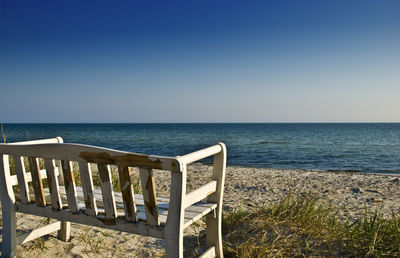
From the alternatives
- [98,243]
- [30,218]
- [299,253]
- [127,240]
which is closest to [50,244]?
[98,243]

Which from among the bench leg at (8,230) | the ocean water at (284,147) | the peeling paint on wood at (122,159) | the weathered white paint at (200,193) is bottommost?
the ocean water at (284,147)

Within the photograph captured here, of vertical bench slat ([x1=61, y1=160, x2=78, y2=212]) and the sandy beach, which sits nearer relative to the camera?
vertical bench slat ([x1=61, y1=160, x2=78, y2=212])

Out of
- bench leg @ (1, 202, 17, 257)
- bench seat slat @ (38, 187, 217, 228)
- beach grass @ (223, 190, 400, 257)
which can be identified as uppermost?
bench seat slat @ (38, 187, 217, 228)

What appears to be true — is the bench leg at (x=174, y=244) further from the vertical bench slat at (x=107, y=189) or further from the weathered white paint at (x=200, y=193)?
the vertical bench slat at (x=107, y=189)

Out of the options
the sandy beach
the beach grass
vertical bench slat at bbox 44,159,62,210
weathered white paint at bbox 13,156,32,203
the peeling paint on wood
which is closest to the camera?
the peeling paint on wood

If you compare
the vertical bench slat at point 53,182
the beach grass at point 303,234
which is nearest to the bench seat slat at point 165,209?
the vertical bench slat at point 53,182

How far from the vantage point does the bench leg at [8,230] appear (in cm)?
263

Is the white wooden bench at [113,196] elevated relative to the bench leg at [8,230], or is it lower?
elevated

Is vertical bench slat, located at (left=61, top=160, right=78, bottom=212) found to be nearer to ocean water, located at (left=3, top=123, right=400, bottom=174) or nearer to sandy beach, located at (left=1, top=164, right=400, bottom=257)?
sandy beach, located at (left=1, top=164, right=400, bottom=257)

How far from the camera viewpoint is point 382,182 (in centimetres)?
967

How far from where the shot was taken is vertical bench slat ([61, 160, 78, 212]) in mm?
2299

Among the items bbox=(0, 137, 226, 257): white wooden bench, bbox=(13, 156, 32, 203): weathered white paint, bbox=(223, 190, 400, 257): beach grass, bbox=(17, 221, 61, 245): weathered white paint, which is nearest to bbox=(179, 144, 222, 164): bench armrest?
bbox=(0, 137, 226, 257): white wooden bench

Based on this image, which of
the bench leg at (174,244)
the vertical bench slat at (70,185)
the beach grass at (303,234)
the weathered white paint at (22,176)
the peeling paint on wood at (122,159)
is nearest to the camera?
the peeling paint on wood at (122,159)

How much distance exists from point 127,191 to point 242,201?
4761mm
